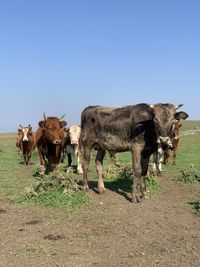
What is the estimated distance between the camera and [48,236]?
7.57 meters

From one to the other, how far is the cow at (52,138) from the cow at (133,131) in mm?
1535

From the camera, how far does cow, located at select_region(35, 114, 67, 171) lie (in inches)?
520

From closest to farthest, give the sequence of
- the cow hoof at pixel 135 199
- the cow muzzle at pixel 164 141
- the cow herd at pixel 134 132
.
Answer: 1. the cow muzzle at pixel 164 141
2. the cow herd at pixel 134 132
3. the cow hoof at pixel 135 199

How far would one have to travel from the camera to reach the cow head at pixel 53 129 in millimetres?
13164

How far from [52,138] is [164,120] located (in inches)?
185

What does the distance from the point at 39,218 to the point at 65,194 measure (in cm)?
164

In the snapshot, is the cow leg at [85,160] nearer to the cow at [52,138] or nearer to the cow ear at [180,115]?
the cow at [52,138]

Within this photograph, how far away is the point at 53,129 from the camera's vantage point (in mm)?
13258

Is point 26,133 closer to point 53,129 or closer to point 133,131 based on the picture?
point 53,129

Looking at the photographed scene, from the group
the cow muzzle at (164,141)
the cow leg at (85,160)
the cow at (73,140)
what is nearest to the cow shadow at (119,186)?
the cow leg at (85,160)

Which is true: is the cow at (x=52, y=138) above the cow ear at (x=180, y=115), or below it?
below

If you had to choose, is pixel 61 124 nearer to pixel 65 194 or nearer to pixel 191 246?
pixel 65 194

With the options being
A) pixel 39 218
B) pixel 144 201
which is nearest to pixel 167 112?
pixel 144 201

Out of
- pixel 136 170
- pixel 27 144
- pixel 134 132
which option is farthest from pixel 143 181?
pixel 27 144
